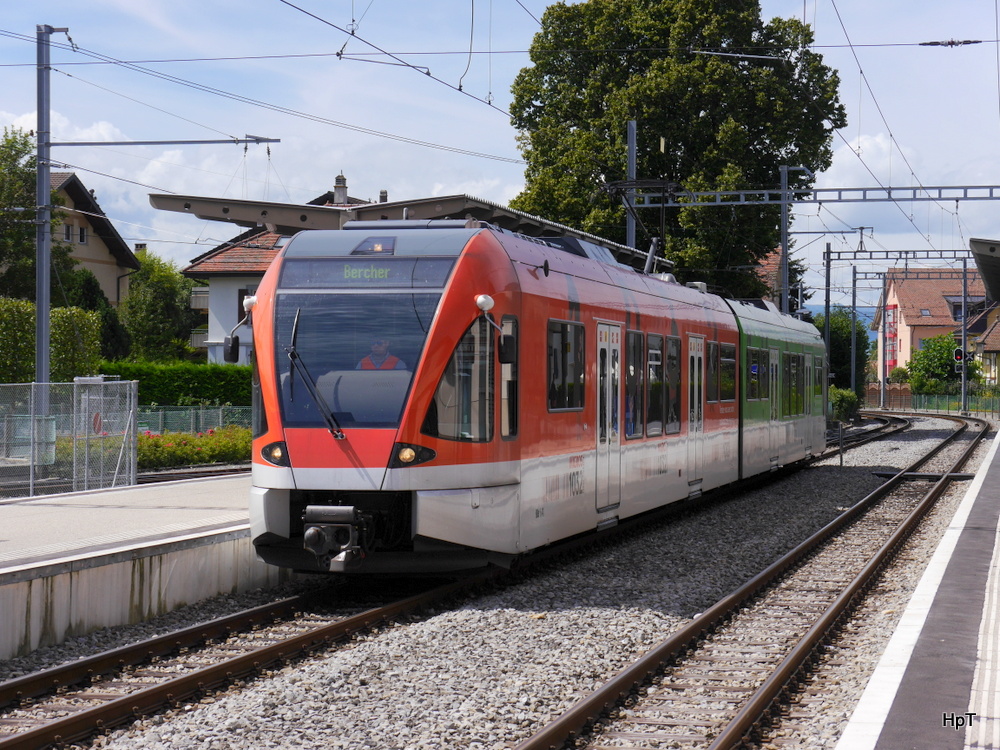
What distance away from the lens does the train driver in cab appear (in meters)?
10.1

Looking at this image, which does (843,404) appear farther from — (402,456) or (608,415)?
(402,456)

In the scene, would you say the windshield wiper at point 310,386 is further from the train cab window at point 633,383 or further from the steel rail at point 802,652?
the train cab window at point 633,383

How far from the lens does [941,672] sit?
21.6ft

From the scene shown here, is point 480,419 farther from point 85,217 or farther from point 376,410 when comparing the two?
point 85,217

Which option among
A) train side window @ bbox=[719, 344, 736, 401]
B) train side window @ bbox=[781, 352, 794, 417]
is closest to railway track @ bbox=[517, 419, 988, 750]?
train side window @ bbox=[719, 344, 736, 401]

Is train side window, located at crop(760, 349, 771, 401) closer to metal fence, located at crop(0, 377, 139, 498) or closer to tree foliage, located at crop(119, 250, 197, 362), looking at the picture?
metal fence, located at crop(0, 377, 139, 498)

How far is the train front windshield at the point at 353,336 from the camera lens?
1009cm

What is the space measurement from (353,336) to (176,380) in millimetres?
30945

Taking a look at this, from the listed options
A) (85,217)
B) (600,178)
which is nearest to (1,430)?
(600,178)

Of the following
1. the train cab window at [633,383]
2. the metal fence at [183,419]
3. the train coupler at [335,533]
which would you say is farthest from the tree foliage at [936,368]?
the train coupler at [335,533]

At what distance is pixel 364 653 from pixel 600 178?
31973 mm

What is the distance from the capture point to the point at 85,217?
60969mm

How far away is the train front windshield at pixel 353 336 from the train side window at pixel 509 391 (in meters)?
0.77

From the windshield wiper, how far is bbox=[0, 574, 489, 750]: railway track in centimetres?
145
